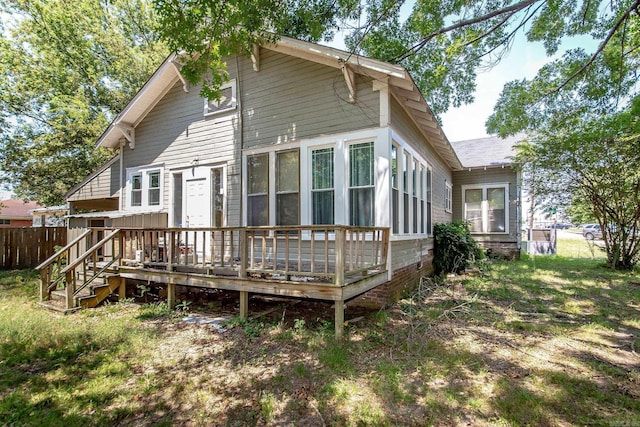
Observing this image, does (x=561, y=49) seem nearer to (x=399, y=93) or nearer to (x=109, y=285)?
(x=399, y=93)

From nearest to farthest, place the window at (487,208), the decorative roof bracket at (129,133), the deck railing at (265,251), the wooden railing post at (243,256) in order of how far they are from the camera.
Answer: the deck railing at (265,251)
the wooden railing post at (243,256)
the decorative roof bracket at (129,133)
the window at (487,208)

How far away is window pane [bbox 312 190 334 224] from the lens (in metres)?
6.43

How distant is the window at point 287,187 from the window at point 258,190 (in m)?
0.33

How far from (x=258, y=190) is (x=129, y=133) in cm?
544

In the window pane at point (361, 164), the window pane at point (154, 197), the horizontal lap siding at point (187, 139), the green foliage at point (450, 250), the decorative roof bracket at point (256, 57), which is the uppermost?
the decorative roof bracket at point (256, 57)

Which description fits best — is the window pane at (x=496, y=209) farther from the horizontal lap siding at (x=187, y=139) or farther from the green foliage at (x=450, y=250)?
the horizontal lap siding at (x=187, y=139)

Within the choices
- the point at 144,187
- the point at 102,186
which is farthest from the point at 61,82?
the point at 144,187

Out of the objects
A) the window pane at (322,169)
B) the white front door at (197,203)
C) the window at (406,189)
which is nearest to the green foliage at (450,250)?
the window at (406,189)

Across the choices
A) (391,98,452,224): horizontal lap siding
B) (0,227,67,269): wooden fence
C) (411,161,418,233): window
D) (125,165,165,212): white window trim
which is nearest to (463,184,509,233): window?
(391,98,452,224): horizontal lap siding

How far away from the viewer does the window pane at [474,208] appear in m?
13.8

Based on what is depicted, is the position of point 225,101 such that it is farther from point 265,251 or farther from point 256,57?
point 265,251

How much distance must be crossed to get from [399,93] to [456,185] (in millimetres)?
9307

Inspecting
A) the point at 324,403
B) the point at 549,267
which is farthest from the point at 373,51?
the point at 549,267

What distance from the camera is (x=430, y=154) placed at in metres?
9.77
